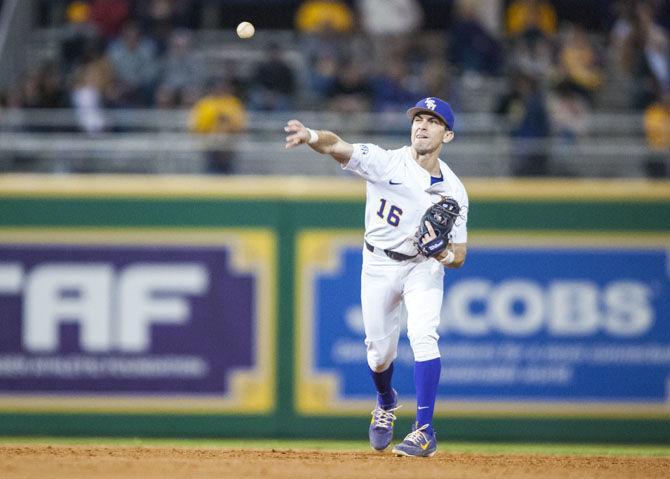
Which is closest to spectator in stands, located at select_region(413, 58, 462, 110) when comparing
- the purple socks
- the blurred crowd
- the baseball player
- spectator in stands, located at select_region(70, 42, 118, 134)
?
the blurred crowd

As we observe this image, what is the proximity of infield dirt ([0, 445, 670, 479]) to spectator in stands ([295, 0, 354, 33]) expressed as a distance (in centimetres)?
720

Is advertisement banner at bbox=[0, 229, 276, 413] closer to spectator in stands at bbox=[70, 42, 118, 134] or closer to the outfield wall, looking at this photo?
the outfield wall

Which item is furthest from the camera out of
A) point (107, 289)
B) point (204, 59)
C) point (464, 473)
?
point (204, 59)

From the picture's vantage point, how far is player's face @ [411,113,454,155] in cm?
821

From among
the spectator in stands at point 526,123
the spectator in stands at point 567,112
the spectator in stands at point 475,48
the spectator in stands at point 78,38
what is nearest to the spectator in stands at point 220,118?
the spectator in stands at point 78,38

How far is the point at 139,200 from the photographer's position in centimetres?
1168

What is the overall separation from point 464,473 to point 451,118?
2340 mm

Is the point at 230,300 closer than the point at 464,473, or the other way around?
the point at 464,473

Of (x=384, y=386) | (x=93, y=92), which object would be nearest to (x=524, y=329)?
(x=384, y=386)

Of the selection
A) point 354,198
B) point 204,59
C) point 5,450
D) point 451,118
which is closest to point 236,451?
point 5,450

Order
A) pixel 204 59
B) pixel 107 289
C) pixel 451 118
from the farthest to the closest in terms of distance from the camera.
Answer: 1. pixel 204 59
2. pixel 107 289
3. pixel 451 118

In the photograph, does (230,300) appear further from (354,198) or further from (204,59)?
(204,59)

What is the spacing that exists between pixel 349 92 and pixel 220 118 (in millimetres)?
1627

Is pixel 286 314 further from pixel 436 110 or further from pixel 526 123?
pixel 436 110
